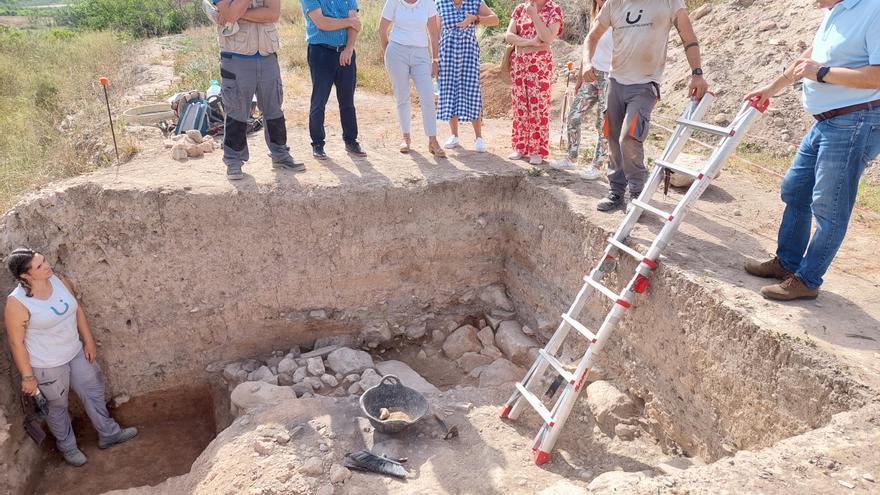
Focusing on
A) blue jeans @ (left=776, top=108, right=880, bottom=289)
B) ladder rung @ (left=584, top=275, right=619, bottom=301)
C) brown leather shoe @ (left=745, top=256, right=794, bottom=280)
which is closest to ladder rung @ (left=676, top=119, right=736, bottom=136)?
blue jeans @ (left=776, top=108, right=880, bottom=289)

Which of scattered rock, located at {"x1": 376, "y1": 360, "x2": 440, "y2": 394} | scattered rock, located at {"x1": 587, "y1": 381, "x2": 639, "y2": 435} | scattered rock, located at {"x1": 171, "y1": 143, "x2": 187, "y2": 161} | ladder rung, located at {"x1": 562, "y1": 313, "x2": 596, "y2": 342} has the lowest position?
scattered rock, located at {"x1": 376, "y1": 360, "x2": 440, "y2": 394}

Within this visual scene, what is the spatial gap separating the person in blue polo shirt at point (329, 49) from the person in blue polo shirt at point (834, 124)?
131 inches

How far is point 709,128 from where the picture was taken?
12.1 feet

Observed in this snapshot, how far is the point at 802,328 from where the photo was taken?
3.15 metres

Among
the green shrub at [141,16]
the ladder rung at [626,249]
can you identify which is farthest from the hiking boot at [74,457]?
the green shrub at [141,16]

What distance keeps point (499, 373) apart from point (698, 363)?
177 centimetres

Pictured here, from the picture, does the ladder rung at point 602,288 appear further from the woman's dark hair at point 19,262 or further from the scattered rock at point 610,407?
the woman's dark hair at point 19,262

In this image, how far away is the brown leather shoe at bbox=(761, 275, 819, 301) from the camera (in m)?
3.38

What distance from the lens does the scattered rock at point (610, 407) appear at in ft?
13.3

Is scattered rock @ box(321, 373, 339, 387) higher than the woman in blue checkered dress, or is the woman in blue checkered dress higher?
the woman in blue checkered dress

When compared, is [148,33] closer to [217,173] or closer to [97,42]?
[97,42]

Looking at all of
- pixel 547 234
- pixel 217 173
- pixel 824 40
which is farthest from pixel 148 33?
pixel 824 40

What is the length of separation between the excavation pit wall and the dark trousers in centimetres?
88

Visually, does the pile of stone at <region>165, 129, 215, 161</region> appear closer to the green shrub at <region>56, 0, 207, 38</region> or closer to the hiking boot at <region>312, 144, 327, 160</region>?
the hiking boot at <region>312, 144, 327, 160</region>
